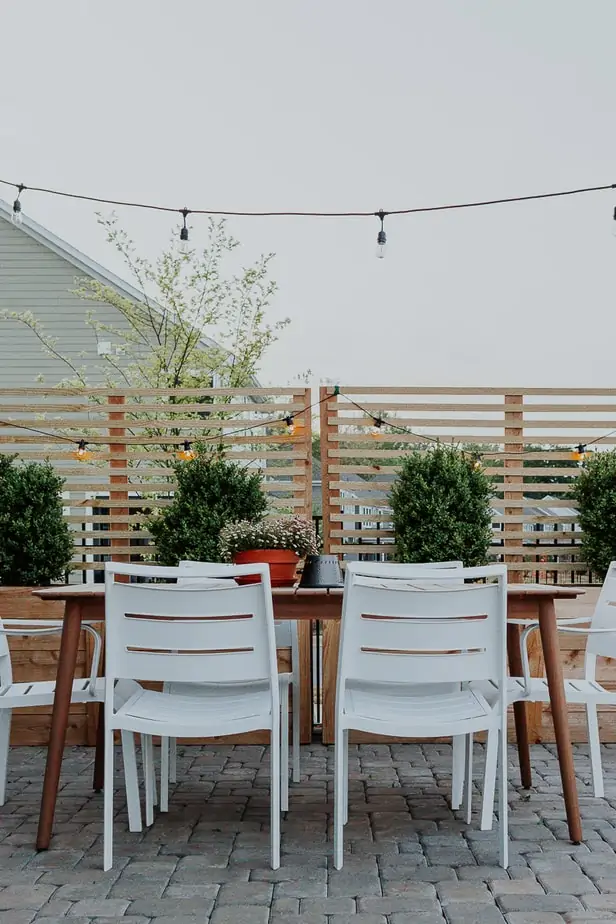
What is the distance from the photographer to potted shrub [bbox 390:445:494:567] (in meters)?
5.76

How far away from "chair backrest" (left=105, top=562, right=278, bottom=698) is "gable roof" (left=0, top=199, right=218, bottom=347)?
28.0ft

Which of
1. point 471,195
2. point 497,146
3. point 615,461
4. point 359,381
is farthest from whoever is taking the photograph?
point 359,381

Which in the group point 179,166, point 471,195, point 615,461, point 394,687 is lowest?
point 394,687

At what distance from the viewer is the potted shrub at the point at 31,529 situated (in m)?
5.49

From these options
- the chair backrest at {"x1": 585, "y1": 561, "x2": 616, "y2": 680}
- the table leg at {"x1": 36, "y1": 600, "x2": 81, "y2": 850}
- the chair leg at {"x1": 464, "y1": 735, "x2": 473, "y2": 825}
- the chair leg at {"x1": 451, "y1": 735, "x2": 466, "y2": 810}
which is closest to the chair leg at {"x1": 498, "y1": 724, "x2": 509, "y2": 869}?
the chair leg at {"x1": 464, "y1": 735, "x2": 473, "y2": 825}

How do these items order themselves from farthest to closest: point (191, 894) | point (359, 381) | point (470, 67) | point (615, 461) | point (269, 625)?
point (359, 381), point (470, 67), point (615, 461), point (269, 625), point (191, 894)

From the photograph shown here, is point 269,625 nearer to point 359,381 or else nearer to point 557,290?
point 557,290

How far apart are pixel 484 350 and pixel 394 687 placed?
840 centimetres

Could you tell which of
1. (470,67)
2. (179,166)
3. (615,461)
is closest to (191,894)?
(615,461)

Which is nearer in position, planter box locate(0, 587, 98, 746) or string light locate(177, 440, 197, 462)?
planter box locate(0, 587, 98, 746)

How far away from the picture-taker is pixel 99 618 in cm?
350

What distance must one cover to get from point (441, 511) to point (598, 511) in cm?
99

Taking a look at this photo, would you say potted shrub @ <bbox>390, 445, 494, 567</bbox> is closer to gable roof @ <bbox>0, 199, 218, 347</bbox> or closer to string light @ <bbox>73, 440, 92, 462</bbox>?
string light @ <bbox>73, 440, 92, 462</bbox>

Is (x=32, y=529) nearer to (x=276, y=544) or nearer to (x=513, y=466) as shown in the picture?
(x=276, y=544)
